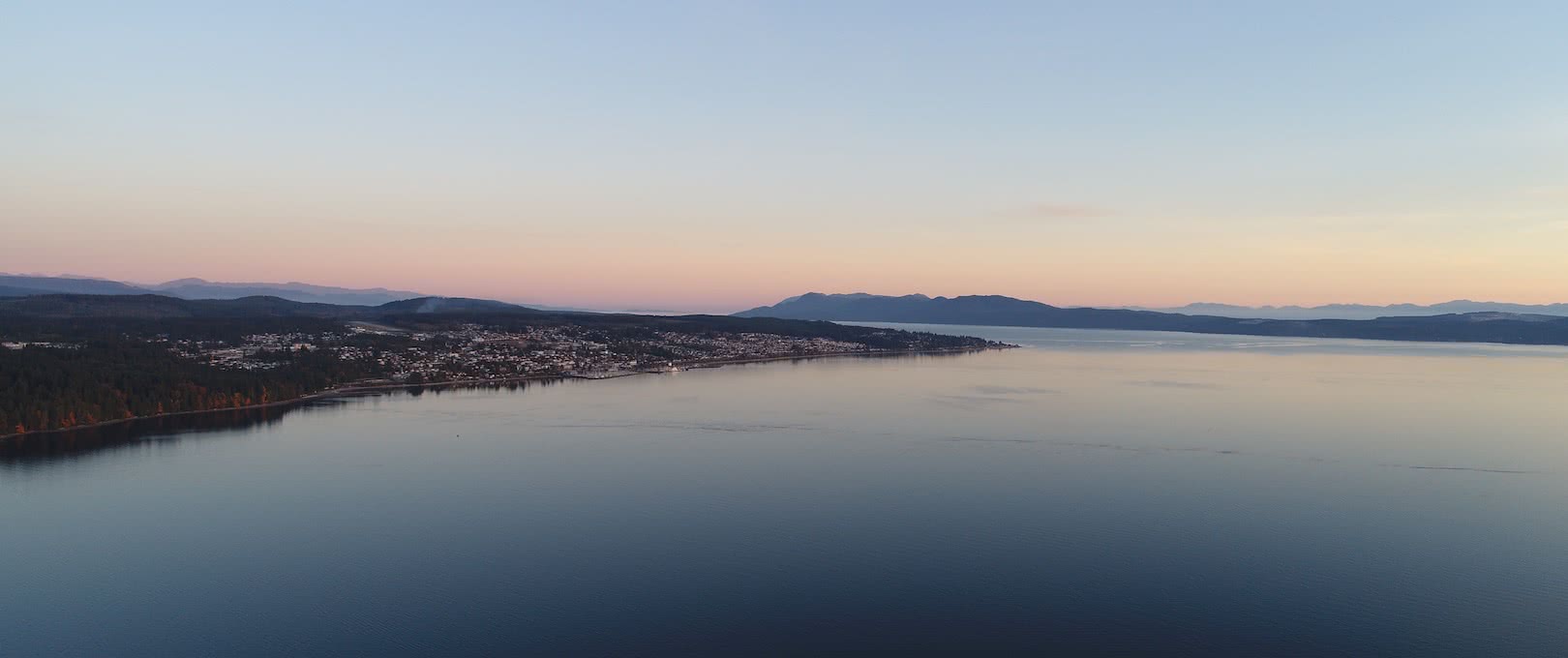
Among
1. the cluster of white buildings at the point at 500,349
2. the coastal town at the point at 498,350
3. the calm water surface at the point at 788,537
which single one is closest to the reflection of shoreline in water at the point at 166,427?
the calm water surface at the point at 788,537

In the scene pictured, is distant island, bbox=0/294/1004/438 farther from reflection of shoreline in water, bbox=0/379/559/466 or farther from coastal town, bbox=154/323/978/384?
reflection of shoreline in water, bbox=0/379/559/466

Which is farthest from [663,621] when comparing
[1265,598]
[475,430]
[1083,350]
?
[1083,350]

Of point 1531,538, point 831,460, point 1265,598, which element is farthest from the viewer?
point 831,460

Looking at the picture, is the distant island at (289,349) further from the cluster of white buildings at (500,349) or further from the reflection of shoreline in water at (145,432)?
the reflection of shoreline in water at (145,432)

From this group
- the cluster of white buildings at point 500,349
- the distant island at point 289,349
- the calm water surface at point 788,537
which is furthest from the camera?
the cluster of white buildings at point 500,349

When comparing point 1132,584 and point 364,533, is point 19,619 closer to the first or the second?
point 364,533

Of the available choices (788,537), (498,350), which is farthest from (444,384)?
(788,537)

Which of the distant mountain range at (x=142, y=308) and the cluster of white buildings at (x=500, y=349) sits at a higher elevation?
the distant mountain range at (x=142, y=308)
